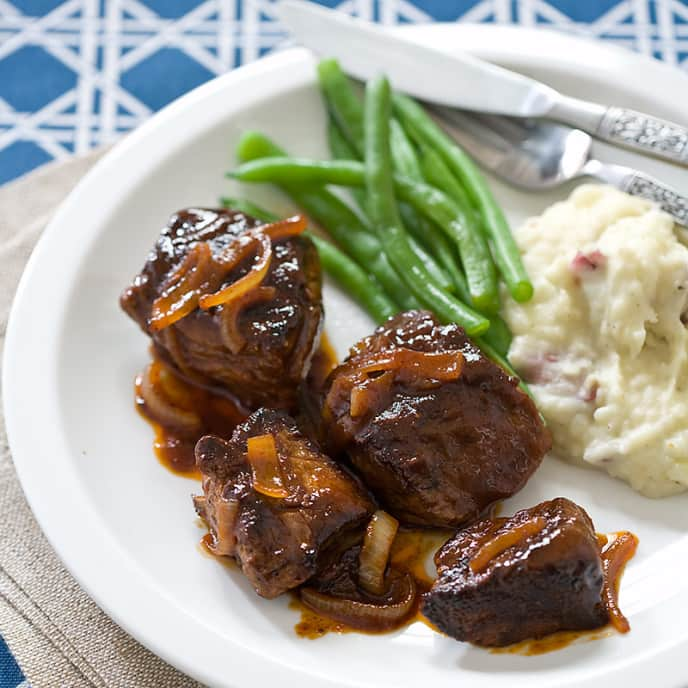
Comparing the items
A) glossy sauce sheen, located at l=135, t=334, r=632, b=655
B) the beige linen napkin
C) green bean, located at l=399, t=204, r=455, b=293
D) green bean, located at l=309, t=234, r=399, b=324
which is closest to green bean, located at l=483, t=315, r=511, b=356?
green bean, located at l=399, t=204, r=455, b=293

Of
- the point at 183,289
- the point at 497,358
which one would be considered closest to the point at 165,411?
the point at 183,289

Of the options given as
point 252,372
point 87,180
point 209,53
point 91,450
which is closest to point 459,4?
point 209,53

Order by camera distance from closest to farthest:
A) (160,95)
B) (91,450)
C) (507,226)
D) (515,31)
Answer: (91,450) → (507,226) → (515,31) → (160,95)

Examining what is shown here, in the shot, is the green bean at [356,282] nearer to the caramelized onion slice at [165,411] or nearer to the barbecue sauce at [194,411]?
the barbecue sauce at [194,411]

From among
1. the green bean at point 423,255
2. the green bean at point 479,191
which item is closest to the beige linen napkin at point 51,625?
the green bean at point 423,255

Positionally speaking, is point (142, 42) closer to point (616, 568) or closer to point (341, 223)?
point (341, 223)

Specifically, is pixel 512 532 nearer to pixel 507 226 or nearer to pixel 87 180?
pixel 507 226
